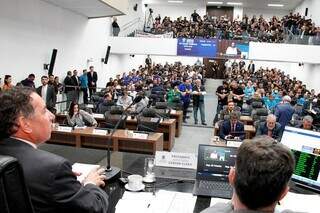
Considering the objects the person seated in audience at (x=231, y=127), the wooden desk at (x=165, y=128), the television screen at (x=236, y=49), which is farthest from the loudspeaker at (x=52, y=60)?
the person seated in audience at (x=231, y=127)

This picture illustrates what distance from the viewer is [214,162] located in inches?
104

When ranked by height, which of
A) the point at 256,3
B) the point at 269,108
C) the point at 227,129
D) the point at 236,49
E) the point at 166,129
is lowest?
the point at 166,129

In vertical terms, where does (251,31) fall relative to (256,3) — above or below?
below

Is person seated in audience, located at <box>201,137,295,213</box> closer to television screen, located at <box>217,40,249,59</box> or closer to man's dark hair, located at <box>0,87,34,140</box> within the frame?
man's dark hair, located at <box>0,87,34,140</box>

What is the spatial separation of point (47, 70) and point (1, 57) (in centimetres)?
253

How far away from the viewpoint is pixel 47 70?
12.2 m

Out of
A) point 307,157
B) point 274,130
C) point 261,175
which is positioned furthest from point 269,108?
point 261,175

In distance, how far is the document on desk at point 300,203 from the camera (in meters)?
2.26

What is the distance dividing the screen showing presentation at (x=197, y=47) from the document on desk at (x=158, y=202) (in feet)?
45.6

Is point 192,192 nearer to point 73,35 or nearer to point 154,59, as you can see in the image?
point 73,35

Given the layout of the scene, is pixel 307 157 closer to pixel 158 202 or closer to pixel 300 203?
pixel 300 203

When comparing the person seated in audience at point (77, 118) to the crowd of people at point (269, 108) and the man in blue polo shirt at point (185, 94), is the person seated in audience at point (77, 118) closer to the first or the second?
the crowd of people at point (269, 108)

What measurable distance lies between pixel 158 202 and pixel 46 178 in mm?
978

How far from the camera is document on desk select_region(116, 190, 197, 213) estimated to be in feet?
7.15
